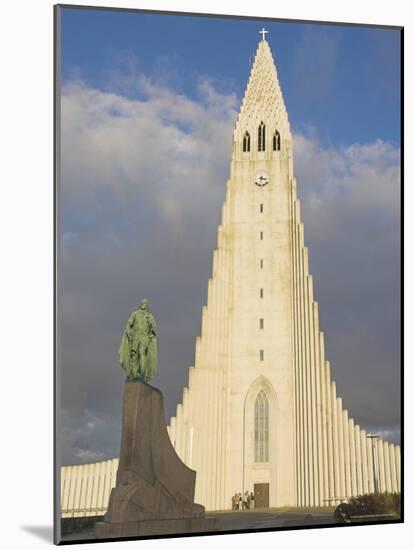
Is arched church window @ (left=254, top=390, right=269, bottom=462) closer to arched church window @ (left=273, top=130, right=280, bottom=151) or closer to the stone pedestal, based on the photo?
the stone pedestal

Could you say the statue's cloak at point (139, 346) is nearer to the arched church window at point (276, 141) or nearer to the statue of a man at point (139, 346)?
the statue of a man at point (139, 346)

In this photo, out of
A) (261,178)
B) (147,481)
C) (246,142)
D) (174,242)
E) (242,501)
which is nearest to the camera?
(147,481)

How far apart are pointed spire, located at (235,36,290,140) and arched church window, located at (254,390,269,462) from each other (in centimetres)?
265

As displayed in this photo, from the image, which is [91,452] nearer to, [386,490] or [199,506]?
[199,506]

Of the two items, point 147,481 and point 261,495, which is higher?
point 147,481

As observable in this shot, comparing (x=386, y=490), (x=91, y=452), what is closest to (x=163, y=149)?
(x=91, y=452)

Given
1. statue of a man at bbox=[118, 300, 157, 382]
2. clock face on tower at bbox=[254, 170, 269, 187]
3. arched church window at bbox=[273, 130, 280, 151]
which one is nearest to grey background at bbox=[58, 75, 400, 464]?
statue of a man at bbox=[118, 300, 157, 382]

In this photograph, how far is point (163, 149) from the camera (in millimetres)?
17859

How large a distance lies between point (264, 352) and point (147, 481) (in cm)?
180

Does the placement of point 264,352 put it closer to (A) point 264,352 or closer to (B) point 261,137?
(A) point 264,352

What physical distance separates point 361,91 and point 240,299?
98.3 inches

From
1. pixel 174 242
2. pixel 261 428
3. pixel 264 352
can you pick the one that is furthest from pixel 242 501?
pixel 174 242

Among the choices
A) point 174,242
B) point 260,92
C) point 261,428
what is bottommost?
point 261,428

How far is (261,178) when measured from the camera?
1845 cm
